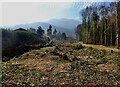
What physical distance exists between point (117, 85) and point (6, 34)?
9462 millimetres

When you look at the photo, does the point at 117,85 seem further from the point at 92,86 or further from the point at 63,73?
the point at 63,73

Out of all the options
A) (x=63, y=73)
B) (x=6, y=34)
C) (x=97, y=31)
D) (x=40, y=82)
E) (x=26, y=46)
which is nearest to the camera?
(x=40, y=82)

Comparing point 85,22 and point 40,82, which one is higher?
point 85,22

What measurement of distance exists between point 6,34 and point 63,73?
286 inches

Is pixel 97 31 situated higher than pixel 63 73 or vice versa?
pixel 97 31

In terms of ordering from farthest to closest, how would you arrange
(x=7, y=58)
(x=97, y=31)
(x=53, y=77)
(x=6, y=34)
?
(x=97, y=31)
(x=6, y=34)
(x=7, y=58)
(x=53, y=77)

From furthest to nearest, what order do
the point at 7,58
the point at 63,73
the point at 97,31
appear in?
the point at 97,31
the point at 7,58
the point at 63,73

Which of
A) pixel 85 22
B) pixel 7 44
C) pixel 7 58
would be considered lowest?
pixel 7 58

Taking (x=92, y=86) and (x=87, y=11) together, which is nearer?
(x=92, y=86)

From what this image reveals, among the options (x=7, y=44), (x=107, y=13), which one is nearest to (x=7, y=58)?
(x=7, y=44)

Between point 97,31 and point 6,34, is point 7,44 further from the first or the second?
point 97,31

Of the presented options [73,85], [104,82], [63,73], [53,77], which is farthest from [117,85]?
[53,77]

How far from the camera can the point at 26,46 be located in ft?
35.6

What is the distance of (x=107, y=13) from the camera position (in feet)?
75.7
